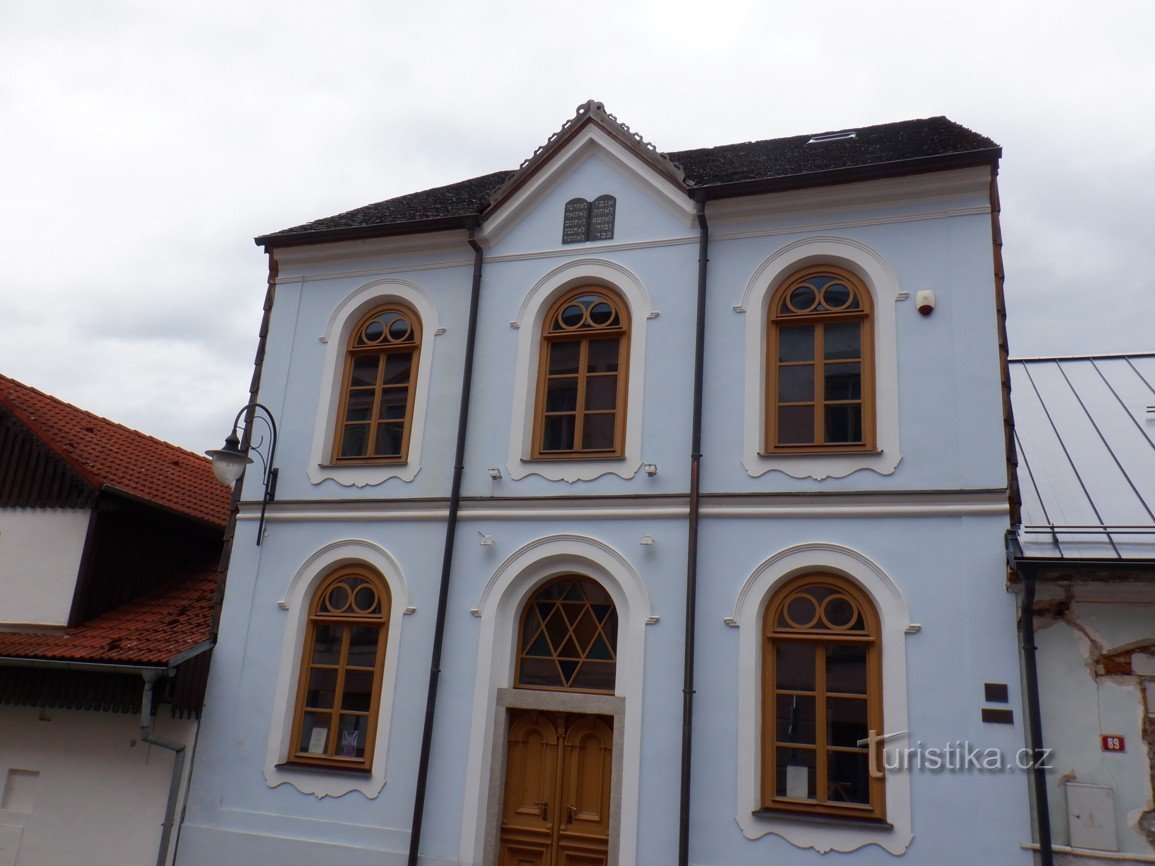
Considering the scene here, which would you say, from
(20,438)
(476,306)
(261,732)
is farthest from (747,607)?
(20,438)

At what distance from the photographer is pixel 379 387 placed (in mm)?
12172

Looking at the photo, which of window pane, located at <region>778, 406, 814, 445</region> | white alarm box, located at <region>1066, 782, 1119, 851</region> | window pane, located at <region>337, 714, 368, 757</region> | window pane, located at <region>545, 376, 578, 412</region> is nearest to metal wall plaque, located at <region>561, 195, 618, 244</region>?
window pane, located at <region>545, 376, 578, 412</region>

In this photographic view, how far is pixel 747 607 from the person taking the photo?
977 centimetres

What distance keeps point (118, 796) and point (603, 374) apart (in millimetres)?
7484

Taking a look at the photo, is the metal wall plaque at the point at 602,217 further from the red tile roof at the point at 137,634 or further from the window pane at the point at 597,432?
the red tile roof at the point at 137,634

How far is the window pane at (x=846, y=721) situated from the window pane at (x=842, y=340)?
3605mm

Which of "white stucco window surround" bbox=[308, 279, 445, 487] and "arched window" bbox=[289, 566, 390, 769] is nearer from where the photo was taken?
"arched window" bbox=[289, 566, 390, 769]

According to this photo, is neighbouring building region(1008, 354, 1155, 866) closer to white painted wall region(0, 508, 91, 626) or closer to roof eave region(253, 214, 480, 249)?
roof eave region(253, 214, 480, 249)

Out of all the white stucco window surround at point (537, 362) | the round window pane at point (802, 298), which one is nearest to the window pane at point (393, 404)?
the white stucco window surround at point (537, 362)

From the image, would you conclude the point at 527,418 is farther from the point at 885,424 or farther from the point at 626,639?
the point at 885,424

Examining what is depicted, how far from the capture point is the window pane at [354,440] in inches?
473

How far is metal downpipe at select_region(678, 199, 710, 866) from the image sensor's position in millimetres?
9297

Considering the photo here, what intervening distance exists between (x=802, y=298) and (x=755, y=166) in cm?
263

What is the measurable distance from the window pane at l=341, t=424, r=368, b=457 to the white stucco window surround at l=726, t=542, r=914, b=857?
5.08 m
